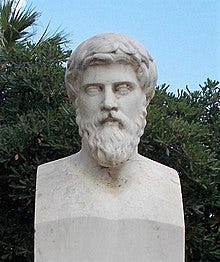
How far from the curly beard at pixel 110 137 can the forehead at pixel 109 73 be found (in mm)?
163

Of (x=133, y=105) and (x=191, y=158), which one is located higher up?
(x=133, y=105)

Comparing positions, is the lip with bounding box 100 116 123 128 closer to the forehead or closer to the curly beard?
the curly beard

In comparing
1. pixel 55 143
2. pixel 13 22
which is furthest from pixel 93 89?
pixel 13 22

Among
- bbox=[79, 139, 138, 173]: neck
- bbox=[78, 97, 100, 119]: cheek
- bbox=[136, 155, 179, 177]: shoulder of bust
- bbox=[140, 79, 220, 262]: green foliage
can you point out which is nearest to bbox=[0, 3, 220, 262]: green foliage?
bbox=[140, 79, 220, 262]: green foliage

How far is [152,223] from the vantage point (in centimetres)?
358

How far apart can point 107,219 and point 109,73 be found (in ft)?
2.28

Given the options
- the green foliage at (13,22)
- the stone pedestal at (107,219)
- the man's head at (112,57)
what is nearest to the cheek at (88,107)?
the man's head at (112,57)

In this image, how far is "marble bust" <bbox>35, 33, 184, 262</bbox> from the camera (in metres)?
3.51

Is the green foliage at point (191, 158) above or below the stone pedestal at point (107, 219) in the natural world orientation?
below

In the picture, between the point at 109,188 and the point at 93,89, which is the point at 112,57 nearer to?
the point at 93,89

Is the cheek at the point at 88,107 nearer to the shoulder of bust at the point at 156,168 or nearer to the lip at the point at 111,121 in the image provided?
the lip at the point at 111,121

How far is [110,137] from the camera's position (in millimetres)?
3479

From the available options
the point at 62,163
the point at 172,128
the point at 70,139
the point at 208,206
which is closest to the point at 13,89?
the point at 70,139

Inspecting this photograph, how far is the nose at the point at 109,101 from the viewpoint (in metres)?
3.46
